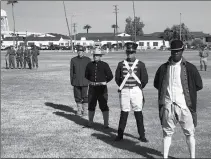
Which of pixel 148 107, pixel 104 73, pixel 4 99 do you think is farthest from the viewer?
pixel 4 99

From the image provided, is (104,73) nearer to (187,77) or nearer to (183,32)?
(187,77)

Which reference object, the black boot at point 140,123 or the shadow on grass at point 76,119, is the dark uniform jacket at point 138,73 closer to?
the black boot at point 140,123

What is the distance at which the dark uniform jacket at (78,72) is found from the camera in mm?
9742

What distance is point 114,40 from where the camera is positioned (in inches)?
5231

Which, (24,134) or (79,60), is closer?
(24,134)

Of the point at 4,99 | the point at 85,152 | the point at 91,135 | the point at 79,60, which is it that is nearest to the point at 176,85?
the point at 85,152

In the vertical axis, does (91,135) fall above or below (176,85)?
below

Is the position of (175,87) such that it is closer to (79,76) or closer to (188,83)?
(188,83)

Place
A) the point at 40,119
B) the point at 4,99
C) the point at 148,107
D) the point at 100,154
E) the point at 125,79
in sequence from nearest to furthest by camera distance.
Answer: the point at 100,154
the point at 125,79
the point at 40,119
the point at 148,107
the point at 4,99

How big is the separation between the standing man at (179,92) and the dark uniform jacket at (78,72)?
169 inches

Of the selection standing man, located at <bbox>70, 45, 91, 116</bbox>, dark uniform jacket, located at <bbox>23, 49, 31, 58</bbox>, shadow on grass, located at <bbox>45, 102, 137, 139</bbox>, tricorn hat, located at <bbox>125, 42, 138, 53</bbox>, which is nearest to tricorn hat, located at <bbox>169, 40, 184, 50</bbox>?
tricorn hat, located at <bbox>125, 42, 138, 53</bbox>

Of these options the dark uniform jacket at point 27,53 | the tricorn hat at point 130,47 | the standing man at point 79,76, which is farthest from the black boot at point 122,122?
the dark uniform jacket at point 27,53

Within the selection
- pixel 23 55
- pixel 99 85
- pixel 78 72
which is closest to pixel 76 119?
pixel 78 72

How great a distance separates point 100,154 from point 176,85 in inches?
72.5
